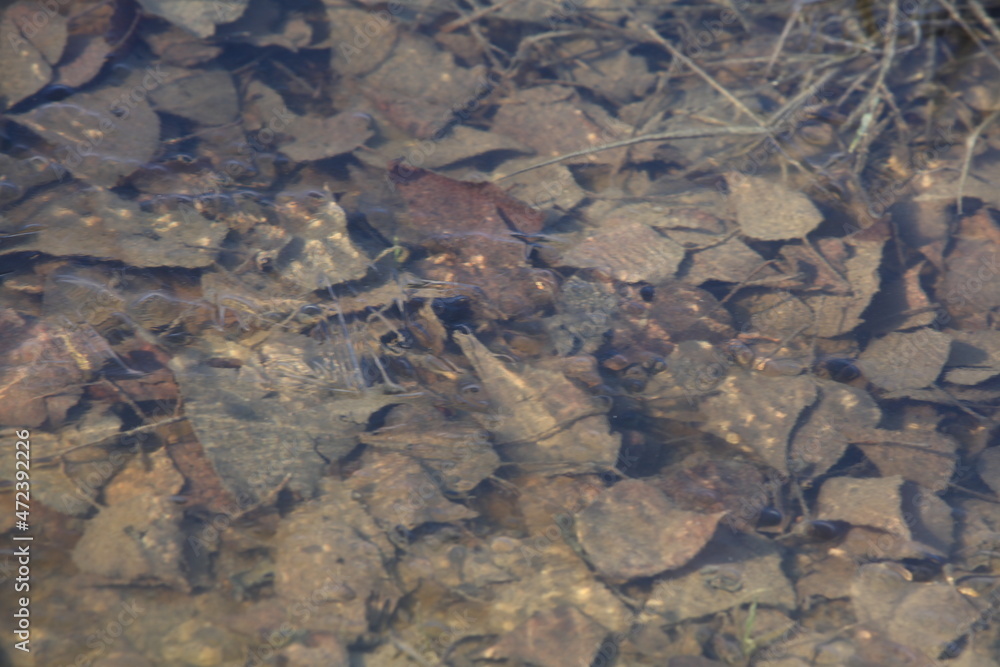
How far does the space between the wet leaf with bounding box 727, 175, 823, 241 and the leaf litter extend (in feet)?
0.08

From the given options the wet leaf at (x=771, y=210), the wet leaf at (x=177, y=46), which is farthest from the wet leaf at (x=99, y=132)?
the wet leaf at (x=771, y=210)

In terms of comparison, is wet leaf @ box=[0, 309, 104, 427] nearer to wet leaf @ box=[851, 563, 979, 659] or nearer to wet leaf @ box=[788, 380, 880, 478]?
wet leaf @ box=[788, 380, 880, 478]

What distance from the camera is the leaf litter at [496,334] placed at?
2.72 meters

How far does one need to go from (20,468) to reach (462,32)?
12.8 ft

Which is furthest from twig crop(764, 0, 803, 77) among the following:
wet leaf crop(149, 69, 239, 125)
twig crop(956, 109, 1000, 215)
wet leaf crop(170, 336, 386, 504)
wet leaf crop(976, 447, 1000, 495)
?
wet leaf crop(149, 69, 239, 125)

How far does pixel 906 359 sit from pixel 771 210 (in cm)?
112

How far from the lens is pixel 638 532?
2.86 meters

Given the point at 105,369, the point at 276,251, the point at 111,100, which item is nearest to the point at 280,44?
the point at 111,100

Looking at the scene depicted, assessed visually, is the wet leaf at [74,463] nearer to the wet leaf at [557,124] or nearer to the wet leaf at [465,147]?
the wet leaf at [465,147]

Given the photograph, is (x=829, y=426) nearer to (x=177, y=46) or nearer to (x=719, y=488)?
(x=719, y=488)

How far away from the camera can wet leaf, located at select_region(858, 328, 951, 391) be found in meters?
3.55

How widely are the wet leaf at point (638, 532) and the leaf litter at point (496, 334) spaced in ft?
0.05

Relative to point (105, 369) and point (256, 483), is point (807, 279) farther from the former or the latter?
point (105, 369)

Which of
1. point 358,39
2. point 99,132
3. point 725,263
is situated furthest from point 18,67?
point 725,263
